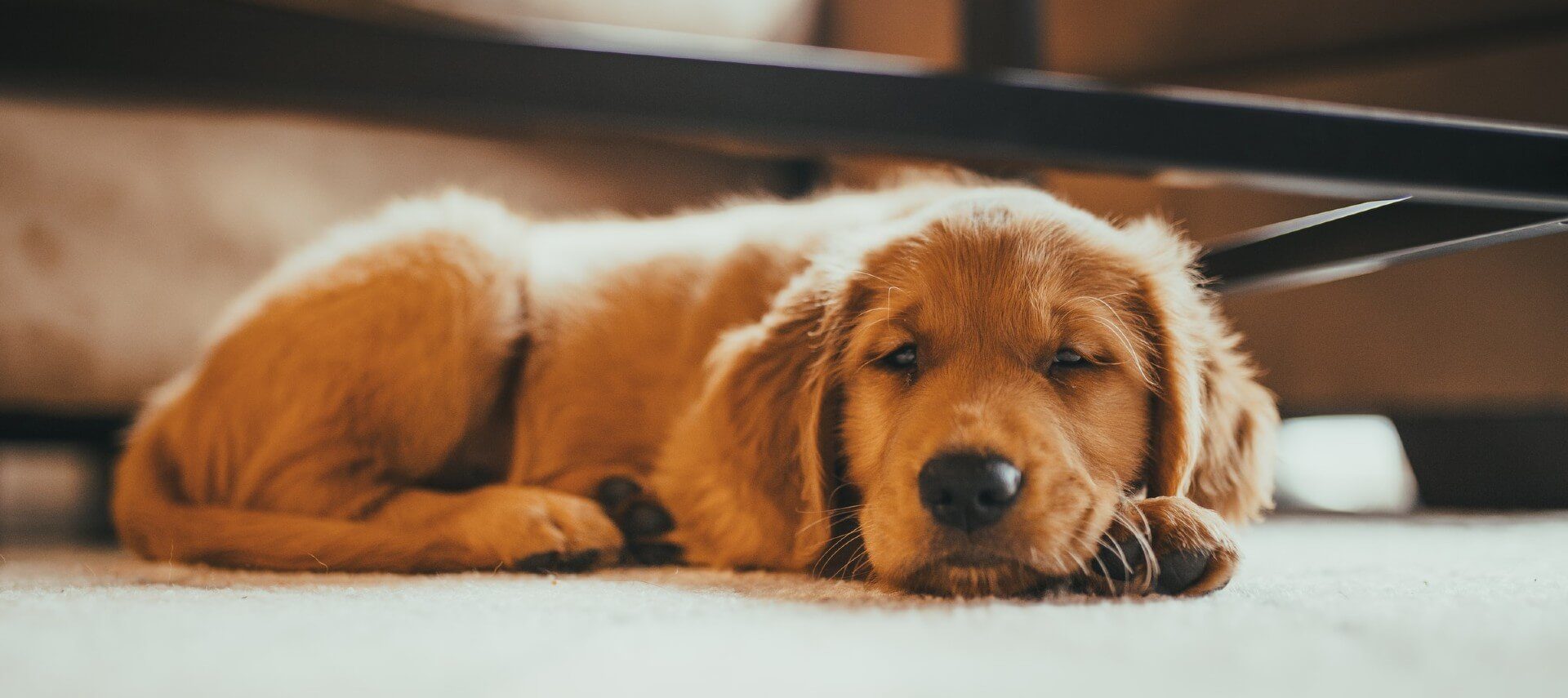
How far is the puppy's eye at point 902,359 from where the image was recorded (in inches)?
56.5

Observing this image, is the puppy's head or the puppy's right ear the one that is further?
the puppy's right ear

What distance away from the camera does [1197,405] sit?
149 centimetres

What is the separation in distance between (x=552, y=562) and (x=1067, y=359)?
790 mm

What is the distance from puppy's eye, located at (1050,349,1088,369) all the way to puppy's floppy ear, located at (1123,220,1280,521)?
6.0 inches

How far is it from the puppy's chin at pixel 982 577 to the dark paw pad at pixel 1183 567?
131 mm

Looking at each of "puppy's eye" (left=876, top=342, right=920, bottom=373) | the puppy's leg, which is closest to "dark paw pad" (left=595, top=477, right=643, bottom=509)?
the puppy's leg

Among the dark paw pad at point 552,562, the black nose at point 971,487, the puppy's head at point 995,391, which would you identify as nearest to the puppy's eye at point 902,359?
the puppy's head at point 995,391

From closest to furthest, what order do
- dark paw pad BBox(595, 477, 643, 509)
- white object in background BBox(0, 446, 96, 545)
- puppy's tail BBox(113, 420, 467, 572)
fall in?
puppy's tail BBox(113, 420, 467, 572) → dark paw pad BBox(595, 477, 643, 509) → white object in background BBox(0, 446, 96, 545)

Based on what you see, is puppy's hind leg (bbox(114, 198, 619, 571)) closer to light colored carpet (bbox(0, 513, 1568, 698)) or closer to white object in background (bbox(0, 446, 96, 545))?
light colored carpet (bbox(0, 513, 1568, 698))

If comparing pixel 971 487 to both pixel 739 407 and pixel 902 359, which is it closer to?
pixel 902 359

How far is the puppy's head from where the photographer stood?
3.81 feet

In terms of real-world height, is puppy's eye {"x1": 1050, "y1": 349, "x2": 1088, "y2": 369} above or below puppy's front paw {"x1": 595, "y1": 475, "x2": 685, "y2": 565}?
above

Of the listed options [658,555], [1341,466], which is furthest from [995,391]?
[1341,466]

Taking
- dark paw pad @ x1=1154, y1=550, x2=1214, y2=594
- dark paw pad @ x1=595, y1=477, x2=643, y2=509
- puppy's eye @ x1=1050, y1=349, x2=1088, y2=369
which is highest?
puppy's eye @ x1=1050, y1=349, x2=1088, y2=369
